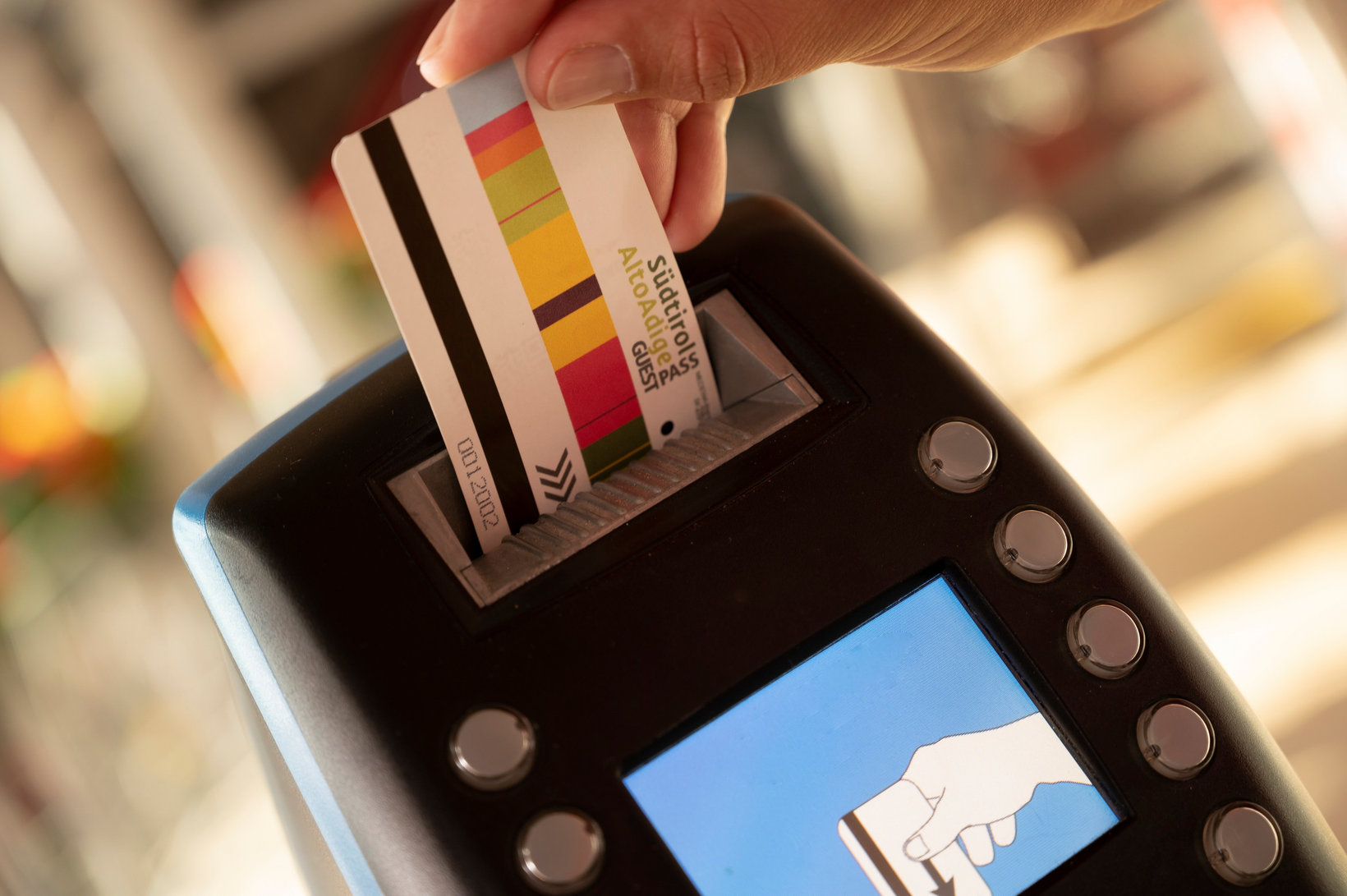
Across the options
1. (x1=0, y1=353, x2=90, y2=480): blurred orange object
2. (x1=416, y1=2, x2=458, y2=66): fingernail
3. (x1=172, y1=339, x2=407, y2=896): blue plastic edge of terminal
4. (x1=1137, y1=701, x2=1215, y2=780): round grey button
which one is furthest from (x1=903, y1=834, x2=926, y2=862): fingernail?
(x1=0, y1=353, x2=90, y2=480): blurred orange object

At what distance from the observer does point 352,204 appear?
0.56 metres

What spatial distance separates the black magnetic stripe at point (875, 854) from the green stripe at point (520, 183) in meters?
0.38

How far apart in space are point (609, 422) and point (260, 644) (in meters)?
0.24

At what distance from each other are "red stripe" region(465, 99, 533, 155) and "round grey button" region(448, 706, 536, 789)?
31 centimetres

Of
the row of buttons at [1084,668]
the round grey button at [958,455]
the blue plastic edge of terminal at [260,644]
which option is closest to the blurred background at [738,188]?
the blue plastic edge of terminal at [260,644]

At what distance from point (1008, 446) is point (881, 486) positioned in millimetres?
97

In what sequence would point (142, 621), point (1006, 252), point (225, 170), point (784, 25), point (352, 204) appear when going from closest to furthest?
point (352, 204) < point (784, 25) < point (142, 621) < point (225, 170) < point (1006, 252)

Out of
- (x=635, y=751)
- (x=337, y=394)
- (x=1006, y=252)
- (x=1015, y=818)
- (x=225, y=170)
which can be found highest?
(x=225, y=170)

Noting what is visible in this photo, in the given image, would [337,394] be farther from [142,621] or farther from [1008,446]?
[142,621]

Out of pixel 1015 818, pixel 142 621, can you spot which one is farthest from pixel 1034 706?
pixel 142 621

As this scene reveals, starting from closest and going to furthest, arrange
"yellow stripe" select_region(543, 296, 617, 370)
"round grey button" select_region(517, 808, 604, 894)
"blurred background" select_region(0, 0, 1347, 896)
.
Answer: "round grey button" select_region(517, 808, 604, 894)
"yellow stripe" select_region(543, 296, 617, 370)
"blurred background" select_region(0, 0, 1347, 896)

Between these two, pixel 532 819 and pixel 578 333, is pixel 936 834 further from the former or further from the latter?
pixel 578 333

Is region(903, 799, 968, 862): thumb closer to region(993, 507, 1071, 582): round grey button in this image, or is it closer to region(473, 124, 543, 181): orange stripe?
region(993, 507, 1071, 582): round grey button

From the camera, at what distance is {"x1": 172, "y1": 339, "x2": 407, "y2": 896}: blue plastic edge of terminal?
57 centimetres
